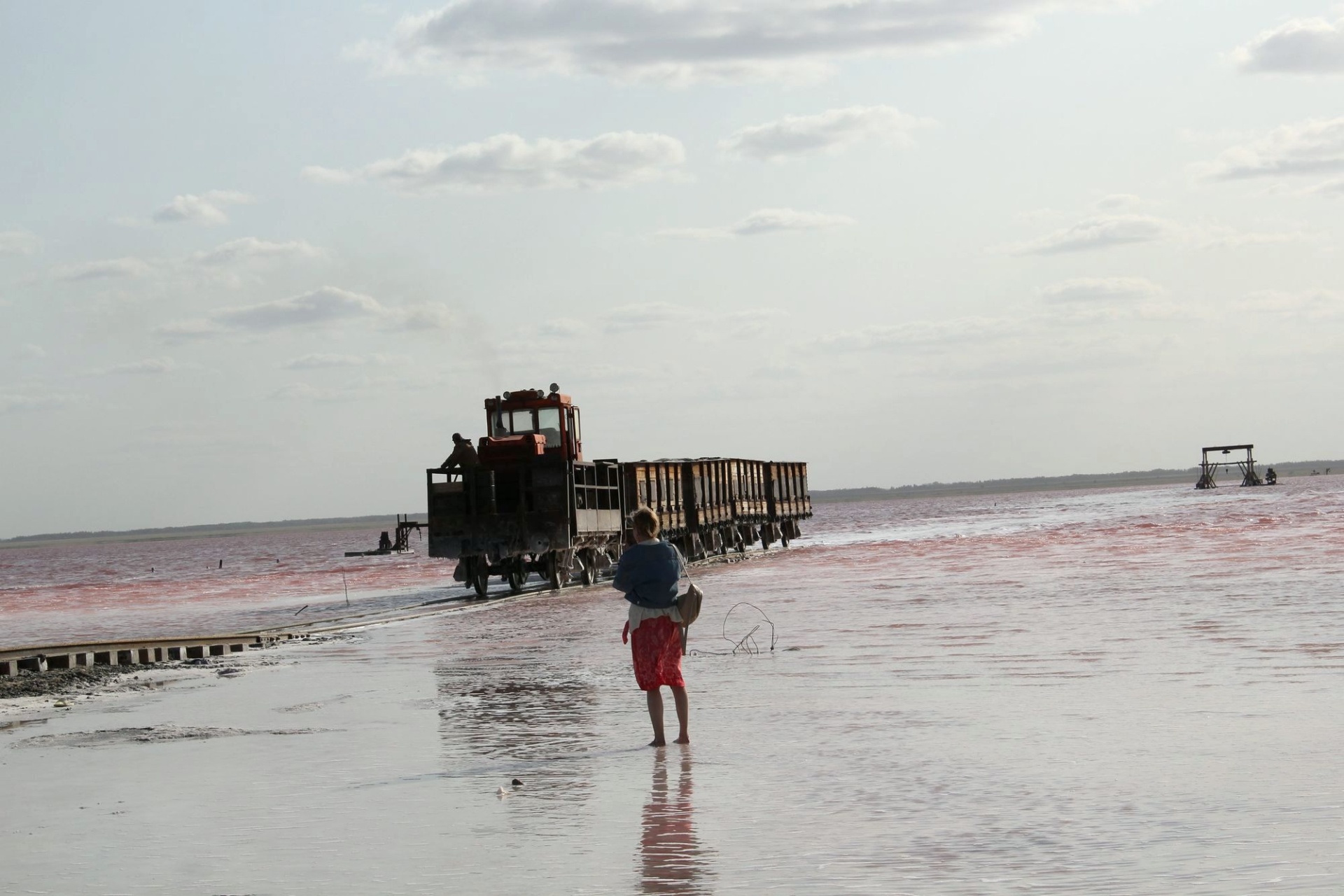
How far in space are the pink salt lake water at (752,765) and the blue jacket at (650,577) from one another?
927 millimetres

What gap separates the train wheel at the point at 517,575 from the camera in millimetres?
29531

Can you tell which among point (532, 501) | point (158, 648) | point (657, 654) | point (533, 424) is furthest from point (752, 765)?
point (533, 424)

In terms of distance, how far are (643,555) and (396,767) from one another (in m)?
1.97

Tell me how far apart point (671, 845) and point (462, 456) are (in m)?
21.3

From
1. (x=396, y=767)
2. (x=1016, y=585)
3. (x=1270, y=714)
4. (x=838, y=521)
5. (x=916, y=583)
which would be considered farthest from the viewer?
(x=838, y=521)

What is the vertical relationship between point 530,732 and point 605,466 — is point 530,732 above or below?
below

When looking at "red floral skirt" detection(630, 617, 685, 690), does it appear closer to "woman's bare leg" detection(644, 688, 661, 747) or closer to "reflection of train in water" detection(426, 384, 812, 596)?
"woman's bare leg" detection(644, 688, 661, 747)

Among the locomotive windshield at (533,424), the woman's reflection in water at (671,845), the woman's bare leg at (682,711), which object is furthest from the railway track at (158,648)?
the woman's reflection in water at (671,845)

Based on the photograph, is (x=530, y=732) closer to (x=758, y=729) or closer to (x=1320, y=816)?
(x=758, y=729)

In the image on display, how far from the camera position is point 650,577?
31.0 ft

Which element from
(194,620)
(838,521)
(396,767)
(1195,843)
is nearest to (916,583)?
Answer: (194,620)

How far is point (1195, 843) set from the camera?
635 cm

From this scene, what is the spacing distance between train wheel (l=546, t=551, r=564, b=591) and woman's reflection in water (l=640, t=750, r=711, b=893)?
2015 cm

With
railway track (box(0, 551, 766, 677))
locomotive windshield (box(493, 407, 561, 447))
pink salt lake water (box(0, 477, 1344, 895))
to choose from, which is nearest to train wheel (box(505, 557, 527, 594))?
locomotive windshield (box(493, 407, 561, 447))
